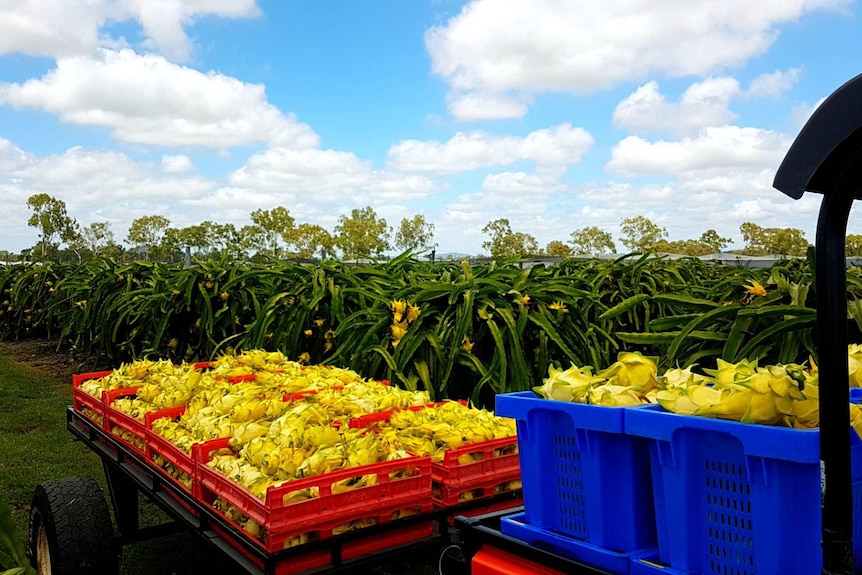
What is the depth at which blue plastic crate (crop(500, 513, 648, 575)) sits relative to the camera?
1.72 metres

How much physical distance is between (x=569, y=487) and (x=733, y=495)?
44 centimetres

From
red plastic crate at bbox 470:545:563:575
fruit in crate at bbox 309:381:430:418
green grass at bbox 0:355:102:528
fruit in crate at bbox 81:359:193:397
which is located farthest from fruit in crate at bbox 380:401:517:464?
green grass at bbox 0:355:102:528

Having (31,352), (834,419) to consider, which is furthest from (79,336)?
(834,419)

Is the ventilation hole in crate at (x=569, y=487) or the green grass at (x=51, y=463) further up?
the ventilation hole in crate at (x=569, y=487)

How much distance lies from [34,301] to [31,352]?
1683 mm

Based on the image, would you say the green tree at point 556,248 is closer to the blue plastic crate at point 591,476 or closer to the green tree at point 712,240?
the green tree at point 712,240

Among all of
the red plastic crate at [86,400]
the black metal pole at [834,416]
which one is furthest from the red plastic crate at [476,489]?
the red plastic crate at [86,400]

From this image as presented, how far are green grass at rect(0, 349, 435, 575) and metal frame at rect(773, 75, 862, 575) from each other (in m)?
1.70

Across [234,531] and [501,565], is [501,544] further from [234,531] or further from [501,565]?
[234,531]

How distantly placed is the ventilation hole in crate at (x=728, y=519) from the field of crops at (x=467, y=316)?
161 centimetres

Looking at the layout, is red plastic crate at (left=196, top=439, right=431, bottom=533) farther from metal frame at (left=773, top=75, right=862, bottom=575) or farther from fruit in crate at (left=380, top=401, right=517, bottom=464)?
metal frame at (left=773, top=75, right=862, bottom=575)

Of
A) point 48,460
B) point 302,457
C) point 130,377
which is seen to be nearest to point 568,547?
point 302,457

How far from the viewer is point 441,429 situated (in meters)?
2.96

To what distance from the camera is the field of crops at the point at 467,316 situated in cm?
364
